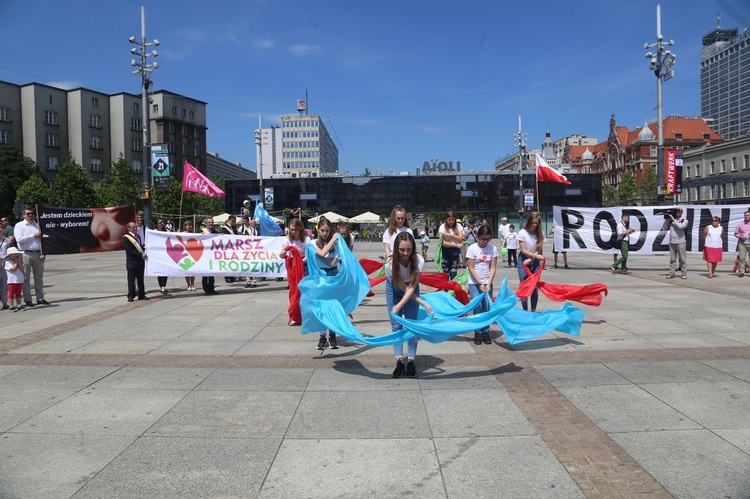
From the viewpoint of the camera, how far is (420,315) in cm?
692

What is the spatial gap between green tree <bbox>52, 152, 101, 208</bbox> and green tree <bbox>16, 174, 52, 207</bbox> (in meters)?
0.64

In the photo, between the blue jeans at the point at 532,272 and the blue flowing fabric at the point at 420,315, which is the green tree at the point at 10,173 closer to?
the blue flowing fabric at the point at 420,315

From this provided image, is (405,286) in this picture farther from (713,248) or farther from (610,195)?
(610,195)

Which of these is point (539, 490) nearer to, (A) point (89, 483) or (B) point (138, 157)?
(A) point (89, 483)

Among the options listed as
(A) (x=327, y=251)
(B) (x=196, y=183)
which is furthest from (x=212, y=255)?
(B) (x=196, y=183)

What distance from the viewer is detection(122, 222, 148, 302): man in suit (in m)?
12.3

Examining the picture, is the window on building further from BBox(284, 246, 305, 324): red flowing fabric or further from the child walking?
BBox(284, 246, 305, 324): red flowing fabric

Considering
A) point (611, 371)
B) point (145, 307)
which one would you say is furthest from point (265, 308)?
point (611, 371)

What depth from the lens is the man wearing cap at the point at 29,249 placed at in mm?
11648

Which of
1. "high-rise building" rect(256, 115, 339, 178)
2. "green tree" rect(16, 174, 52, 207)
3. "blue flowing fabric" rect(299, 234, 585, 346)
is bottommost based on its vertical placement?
"blue flowing fabric" rect(299, 234, 585, 346)

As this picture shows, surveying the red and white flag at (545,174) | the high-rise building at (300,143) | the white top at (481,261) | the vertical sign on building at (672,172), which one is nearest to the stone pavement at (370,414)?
the white top at (481,261)

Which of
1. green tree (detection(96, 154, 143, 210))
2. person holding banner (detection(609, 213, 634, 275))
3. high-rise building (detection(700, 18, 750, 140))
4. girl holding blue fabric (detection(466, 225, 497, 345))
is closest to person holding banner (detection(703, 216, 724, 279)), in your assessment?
person holding banner (detection(609, 213, 634, 275))

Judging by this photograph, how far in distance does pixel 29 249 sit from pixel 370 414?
1019 cm

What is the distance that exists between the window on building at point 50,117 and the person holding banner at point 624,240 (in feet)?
244
